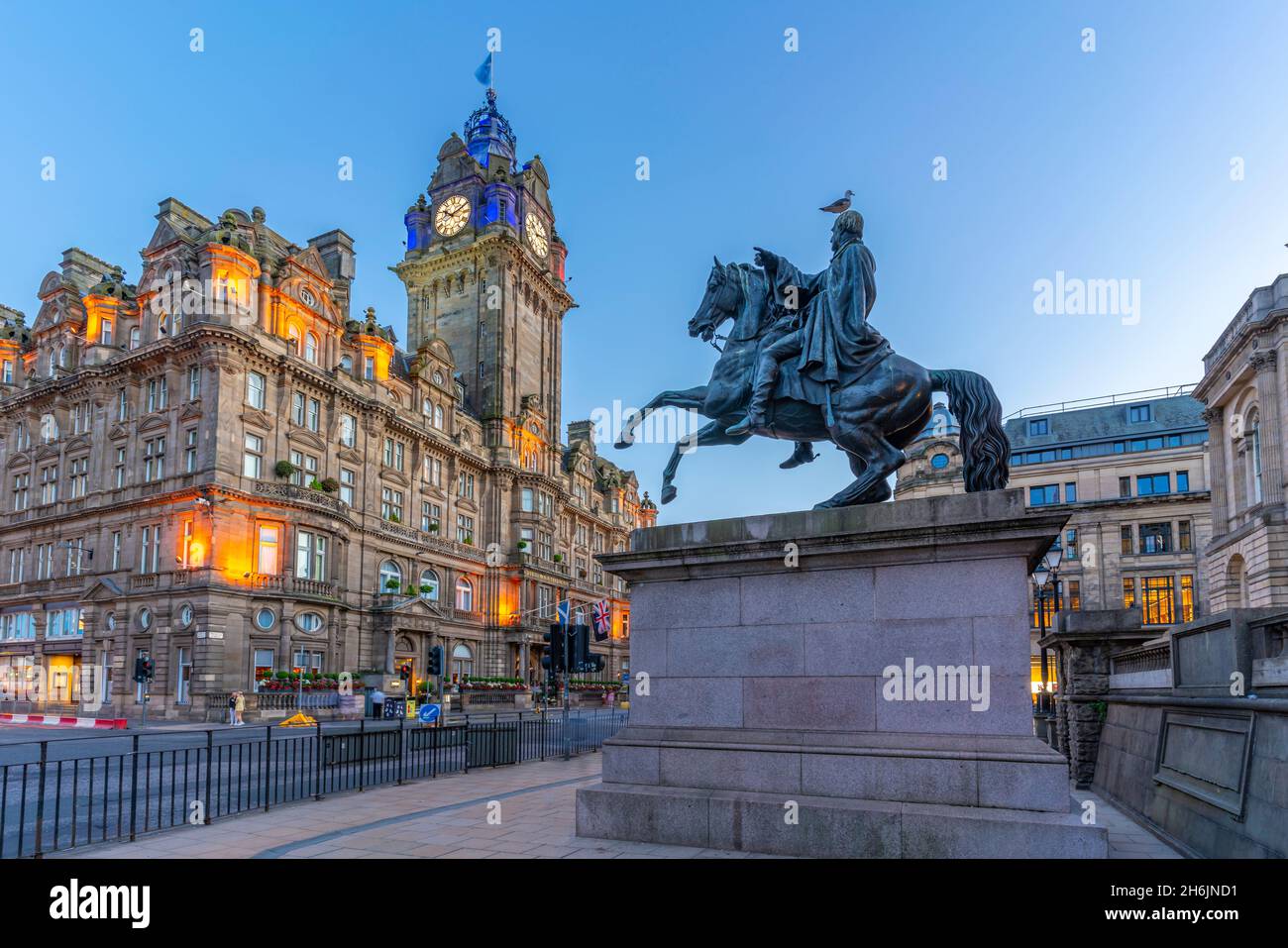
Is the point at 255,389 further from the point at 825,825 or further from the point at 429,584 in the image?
the point at 825,825

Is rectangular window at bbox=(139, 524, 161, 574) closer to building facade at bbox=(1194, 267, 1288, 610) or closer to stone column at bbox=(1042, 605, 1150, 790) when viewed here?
stone column at bbox=(1042, 605, 1150, 790)

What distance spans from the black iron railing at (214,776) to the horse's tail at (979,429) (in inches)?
375

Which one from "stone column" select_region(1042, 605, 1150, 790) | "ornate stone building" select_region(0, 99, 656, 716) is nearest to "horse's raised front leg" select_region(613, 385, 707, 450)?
"stone column" select_region(1042, 605, 1150, 790)

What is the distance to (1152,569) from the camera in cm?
7244

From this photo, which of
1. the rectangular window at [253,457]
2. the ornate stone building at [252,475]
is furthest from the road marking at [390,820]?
the rectangular window at [253,457]

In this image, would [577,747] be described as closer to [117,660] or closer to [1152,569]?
[117,660]

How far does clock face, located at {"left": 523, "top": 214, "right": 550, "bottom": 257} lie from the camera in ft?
250

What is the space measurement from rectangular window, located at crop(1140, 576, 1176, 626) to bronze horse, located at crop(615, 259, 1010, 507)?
2818 inches

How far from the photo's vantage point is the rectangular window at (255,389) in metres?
46.9

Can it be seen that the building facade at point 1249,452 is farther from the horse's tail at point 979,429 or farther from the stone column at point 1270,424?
the horse's tail at point 979,429

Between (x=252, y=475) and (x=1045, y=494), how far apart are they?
6517 cm
